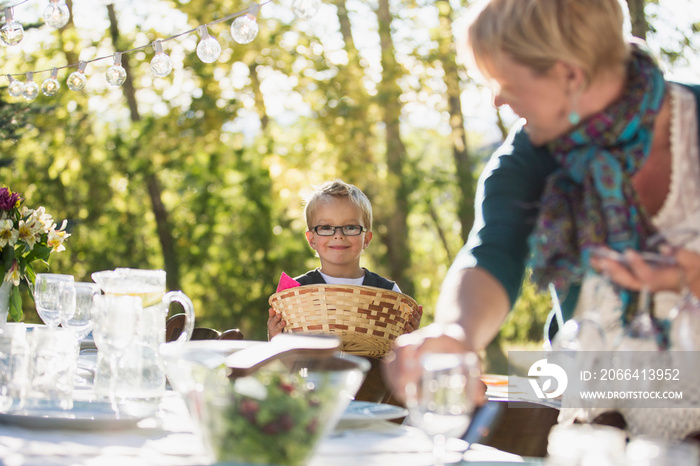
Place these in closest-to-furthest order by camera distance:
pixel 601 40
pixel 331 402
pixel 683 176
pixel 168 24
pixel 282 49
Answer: pixel 331 402 → pixel 601 40 → pixel 683 176 → pixel 282 49 → pixel 168 24

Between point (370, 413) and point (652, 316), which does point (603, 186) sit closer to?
point (652, 316)

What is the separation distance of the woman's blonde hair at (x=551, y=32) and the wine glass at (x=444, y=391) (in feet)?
1.66

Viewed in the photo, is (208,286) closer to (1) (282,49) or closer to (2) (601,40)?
(1) (282,49)

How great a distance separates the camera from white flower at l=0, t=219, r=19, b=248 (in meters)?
2.17

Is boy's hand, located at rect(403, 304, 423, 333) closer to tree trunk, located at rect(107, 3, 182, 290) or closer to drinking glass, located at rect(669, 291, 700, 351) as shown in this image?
drinking glass, located at rect(669, 291, 700, 351)

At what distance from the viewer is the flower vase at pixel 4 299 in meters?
2.10

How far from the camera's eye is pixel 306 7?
2.06m

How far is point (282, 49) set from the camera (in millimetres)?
7234

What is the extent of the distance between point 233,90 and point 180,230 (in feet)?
5.86

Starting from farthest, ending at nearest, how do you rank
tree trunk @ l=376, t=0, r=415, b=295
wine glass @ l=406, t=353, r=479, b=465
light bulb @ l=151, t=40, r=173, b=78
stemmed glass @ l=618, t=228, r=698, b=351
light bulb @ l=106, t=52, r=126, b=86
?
1. tree trunk @ l=376, t=0, r=415, b=295
2. light bulb @ l=106, t=52, r=126, b=86
3. light bulb @ l=151, t=40, r=173, b=78
4. stemmed glass @ l=618, t=228, r=698, b=351
5. wine glass @ l=406, t=353, r=479, b=465

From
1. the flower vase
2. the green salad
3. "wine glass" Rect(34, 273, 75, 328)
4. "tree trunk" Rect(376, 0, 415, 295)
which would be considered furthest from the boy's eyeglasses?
"tree trunk" Rect(376, 0, 415, 295)

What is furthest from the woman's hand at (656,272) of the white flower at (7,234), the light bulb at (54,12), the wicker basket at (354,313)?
the light bulb at (54,12)

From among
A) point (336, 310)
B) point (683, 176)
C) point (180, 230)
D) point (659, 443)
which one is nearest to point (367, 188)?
point (180, 230)

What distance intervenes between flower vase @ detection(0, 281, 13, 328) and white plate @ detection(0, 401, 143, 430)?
0.90 meters
